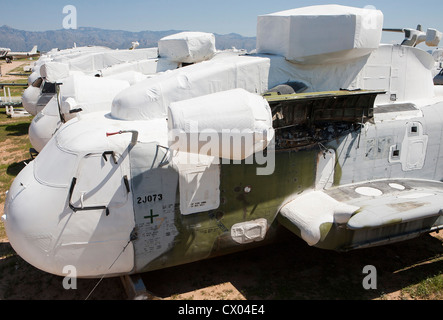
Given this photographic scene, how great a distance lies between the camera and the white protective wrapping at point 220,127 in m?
4.52

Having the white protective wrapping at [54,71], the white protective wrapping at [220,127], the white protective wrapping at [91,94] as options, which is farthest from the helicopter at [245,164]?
the white protective wrapping at [54,71]

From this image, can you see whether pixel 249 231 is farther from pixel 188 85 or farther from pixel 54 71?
pixel 54 71

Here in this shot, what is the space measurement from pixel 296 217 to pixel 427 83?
4775 millimetres

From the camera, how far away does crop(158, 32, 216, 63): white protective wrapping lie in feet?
47.8

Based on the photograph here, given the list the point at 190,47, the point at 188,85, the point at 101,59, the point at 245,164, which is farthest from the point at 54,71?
the point at 245,164

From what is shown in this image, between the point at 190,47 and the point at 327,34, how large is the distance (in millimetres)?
8469

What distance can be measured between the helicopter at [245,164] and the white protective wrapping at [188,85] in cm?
2

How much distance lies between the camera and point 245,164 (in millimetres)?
5668

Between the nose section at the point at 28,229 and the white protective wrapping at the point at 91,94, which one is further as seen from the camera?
the white protective wrapping at the point at 91,94

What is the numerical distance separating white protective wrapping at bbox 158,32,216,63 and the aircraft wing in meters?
9.89

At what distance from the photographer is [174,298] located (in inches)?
233

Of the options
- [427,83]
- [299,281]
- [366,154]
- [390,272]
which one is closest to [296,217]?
[299,281]

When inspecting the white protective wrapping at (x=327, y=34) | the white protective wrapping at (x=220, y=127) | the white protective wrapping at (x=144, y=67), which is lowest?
the white protective wrapping at (x=220, y=127)

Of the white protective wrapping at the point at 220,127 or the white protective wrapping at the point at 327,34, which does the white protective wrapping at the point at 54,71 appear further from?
the white protective wrapping at the point at 220,127
